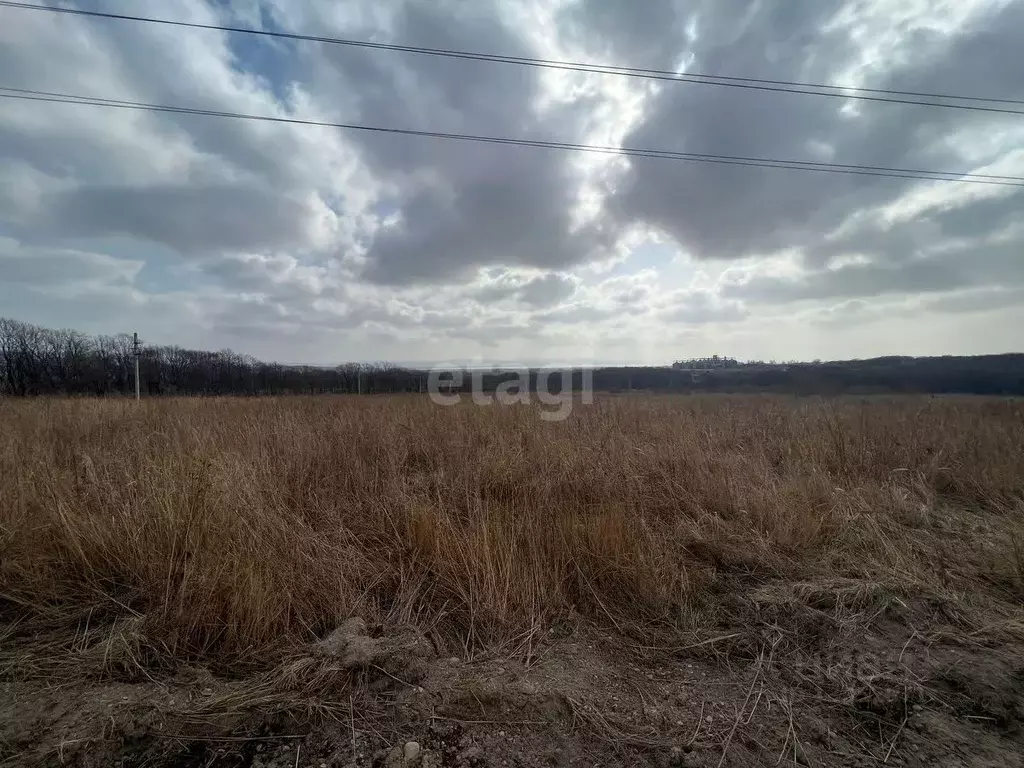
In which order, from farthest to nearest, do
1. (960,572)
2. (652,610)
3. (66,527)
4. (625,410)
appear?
(625,410), (960,572), (66,527), (652,610)

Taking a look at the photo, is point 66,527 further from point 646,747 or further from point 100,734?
point 646,747

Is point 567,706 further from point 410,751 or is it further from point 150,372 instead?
point 150,372

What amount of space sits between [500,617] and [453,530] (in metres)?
0.75

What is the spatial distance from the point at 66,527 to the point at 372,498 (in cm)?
183

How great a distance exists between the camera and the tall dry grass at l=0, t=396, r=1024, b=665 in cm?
232

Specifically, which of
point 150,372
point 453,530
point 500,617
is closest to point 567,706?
point 500,617

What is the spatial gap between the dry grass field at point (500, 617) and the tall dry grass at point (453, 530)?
0.02 meters

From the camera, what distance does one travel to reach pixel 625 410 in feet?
31.5

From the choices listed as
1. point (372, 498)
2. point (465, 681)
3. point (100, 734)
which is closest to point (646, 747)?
point (465, 681)

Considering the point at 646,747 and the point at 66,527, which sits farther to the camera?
the point at 66,527

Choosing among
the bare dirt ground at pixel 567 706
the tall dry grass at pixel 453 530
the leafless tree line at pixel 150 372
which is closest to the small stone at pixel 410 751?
the bare dirt ground at pixel 567 706

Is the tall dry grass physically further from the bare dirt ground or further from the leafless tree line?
the leafless tree line

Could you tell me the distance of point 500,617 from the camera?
7.50 ft

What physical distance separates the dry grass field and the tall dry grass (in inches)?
0.8
